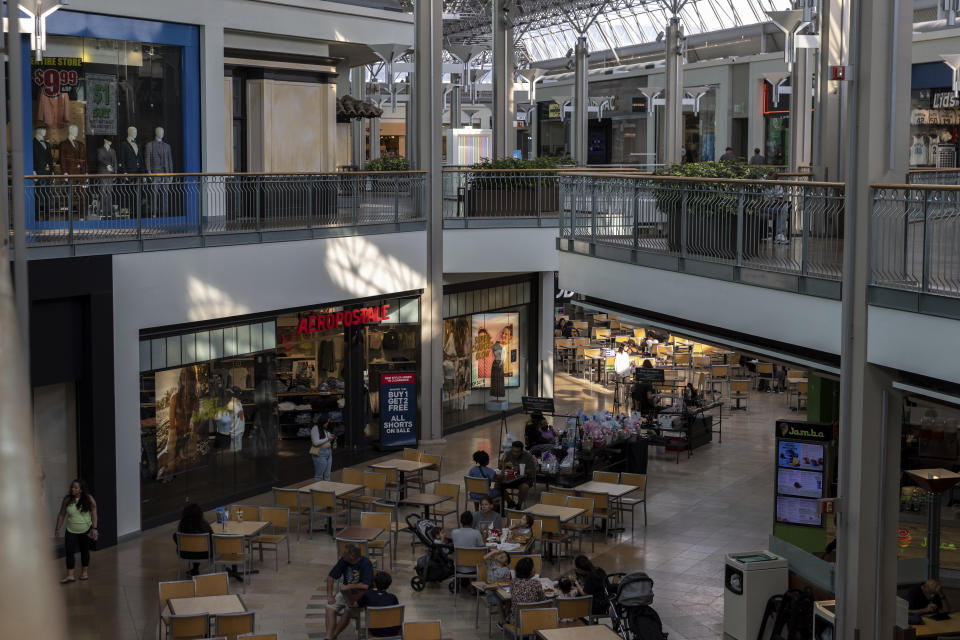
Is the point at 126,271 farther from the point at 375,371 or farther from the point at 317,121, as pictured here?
the point at 317,121

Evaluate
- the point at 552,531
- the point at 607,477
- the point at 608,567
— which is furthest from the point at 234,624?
the point at 607,477

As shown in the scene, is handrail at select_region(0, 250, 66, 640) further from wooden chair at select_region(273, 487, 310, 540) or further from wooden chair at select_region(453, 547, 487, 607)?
wooden chair at select_region(273, 487, 310, 540)

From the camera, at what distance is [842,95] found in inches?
576

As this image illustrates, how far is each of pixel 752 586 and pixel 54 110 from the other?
1333 cm

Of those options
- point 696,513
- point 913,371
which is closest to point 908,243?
point 913,371

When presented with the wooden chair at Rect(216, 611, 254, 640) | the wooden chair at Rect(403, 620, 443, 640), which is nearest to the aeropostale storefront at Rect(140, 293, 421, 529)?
the wooden chair at Rect(216, 611, 254, 640)

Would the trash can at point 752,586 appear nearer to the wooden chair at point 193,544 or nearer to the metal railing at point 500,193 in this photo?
the wooden chair at point 193,544

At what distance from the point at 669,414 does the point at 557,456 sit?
3.86 m

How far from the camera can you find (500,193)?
76.8ft

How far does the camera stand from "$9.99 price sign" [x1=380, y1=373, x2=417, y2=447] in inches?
840

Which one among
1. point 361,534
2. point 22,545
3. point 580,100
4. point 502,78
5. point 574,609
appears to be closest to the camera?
point 22,545

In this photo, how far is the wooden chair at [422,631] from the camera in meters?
10.2

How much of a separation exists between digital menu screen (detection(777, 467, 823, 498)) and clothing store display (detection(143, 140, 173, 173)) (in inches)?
492

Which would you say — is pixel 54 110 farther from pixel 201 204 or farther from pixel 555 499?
pixel 555 499
